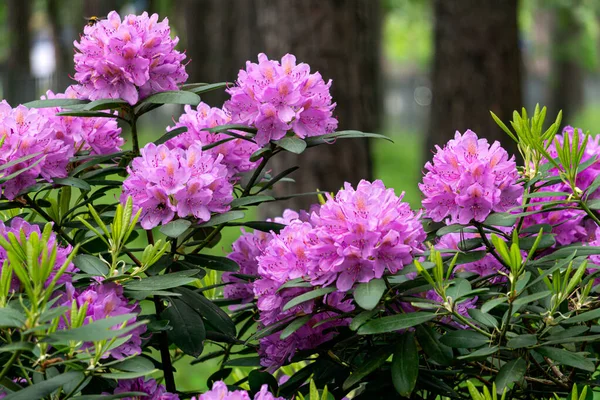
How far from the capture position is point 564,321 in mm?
1562

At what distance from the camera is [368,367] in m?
1.63

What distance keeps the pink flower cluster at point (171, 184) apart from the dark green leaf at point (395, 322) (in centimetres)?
42

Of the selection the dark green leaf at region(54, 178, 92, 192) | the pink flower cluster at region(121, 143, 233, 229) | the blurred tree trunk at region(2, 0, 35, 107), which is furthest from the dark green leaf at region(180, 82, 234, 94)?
the blurred tree trunk at region(2, 0, 35, 107)

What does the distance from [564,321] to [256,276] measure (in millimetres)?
716

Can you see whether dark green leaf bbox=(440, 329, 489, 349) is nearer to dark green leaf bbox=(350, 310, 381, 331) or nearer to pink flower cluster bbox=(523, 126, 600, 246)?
dark green leaf bbox=(350, 310, 381, 331)

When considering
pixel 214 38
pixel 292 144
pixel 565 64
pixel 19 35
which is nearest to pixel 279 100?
pixel 292 144

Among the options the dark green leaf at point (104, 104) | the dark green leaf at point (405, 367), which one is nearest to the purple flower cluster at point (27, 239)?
the dark green leaf at point (104, 104)

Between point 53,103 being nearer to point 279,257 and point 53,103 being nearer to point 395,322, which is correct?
point 279,257

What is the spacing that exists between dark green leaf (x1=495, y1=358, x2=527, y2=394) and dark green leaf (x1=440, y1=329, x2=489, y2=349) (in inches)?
2.6

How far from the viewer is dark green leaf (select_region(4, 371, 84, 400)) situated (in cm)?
135

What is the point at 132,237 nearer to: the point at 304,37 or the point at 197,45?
the point at 304,37

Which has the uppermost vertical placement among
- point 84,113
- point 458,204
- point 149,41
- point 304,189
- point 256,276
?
point 149,41

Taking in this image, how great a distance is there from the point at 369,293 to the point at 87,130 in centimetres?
88

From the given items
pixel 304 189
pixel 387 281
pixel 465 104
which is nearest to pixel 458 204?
pixel 387 281
